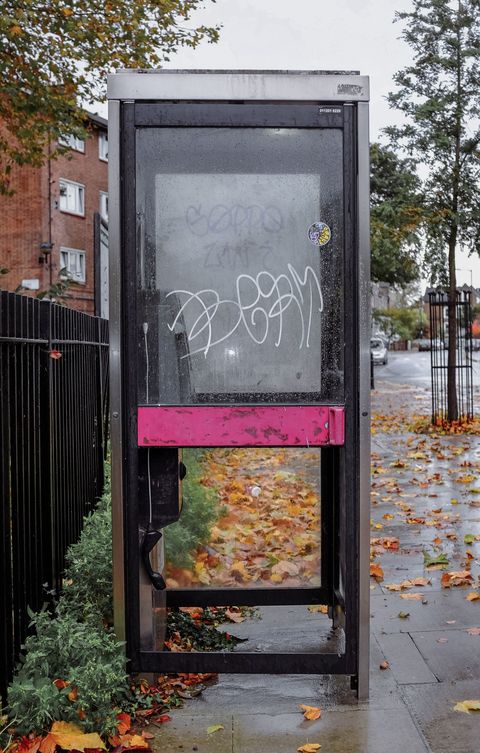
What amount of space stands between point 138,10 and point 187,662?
32.2ft

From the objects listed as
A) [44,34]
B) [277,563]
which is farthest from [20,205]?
[277,563]

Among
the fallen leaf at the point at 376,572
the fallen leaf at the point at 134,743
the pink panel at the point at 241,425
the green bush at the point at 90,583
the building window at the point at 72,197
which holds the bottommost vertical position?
the fallen leaf at the point at 134,743

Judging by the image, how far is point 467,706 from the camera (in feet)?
11.7

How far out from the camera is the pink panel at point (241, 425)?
11.6 ft

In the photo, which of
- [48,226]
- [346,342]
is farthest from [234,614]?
[48,226]

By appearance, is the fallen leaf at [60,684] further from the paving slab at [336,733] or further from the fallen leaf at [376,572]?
the fallen leaf at [376,572]

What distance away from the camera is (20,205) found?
2870cm

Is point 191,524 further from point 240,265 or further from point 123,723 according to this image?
point 240,265

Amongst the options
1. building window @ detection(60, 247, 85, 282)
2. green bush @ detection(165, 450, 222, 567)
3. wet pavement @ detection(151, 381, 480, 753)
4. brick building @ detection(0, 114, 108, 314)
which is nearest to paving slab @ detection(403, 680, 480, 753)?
wet pavement @ detection(151, 381, 480, 753)

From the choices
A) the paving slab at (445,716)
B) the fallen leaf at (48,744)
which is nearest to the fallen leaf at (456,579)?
the paving slab at (445,716)

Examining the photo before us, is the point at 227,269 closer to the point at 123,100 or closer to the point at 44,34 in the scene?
the point at 123,100

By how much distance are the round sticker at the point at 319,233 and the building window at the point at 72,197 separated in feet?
93.3

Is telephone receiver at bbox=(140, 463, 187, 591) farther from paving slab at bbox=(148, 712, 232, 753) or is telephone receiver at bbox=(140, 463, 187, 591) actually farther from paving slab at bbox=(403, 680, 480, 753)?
paving slab at bbox=(403, 680, 480, 753)

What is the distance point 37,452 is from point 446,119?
449 inches
